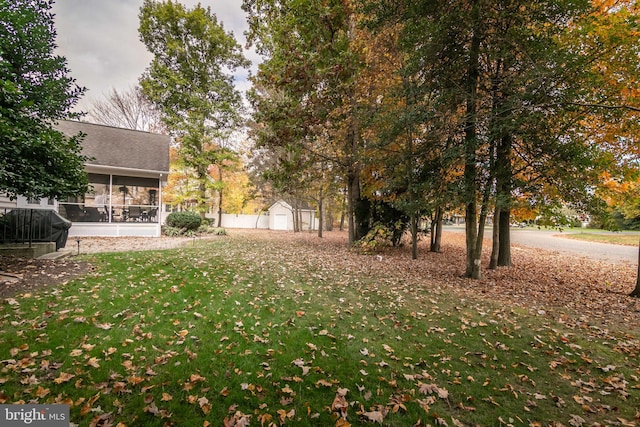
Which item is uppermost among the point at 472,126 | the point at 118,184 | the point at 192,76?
the point at 192,76

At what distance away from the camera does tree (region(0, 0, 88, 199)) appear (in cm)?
529

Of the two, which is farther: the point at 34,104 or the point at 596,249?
the point at 596,249

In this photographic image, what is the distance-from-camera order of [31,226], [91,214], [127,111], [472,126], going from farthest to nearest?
[127,111], [91,214], [31,226], [472,126]

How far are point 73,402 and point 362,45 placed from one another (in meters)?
12.4

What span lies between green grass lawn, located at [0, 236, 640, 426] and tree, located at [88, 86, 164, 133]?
22784 mm

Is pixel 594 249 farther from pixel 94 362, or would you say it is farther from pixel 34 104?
pixel 34 104

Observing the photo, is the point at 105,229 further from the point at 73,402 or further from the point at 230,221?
the point at 230,221

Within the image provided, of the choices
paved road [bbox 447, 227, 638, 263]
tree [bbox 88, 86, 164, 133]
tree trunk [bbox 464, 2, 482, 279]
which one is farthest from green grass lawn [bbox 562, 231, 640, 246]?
tree [bbox 88, 86, 164, 133]

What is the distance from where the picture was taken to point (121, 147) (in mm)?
15000

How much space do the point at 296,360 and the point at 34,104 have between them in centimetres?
755

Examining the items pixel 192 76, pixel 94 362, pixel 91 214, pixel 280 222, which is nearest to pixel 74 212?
pixel 91 214

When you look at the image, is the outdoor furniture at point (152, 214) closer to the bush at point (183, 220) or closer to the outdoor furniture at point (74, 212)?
the bush at point (183, 220)

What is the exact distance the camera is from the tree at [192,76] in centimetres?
1772

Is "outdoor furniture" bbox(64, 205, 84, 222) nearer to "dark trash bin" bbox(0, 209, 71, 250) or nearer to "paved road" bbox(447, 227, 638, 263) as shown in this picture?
"dark trash bin" bbox(0, 209, 71, 250)
